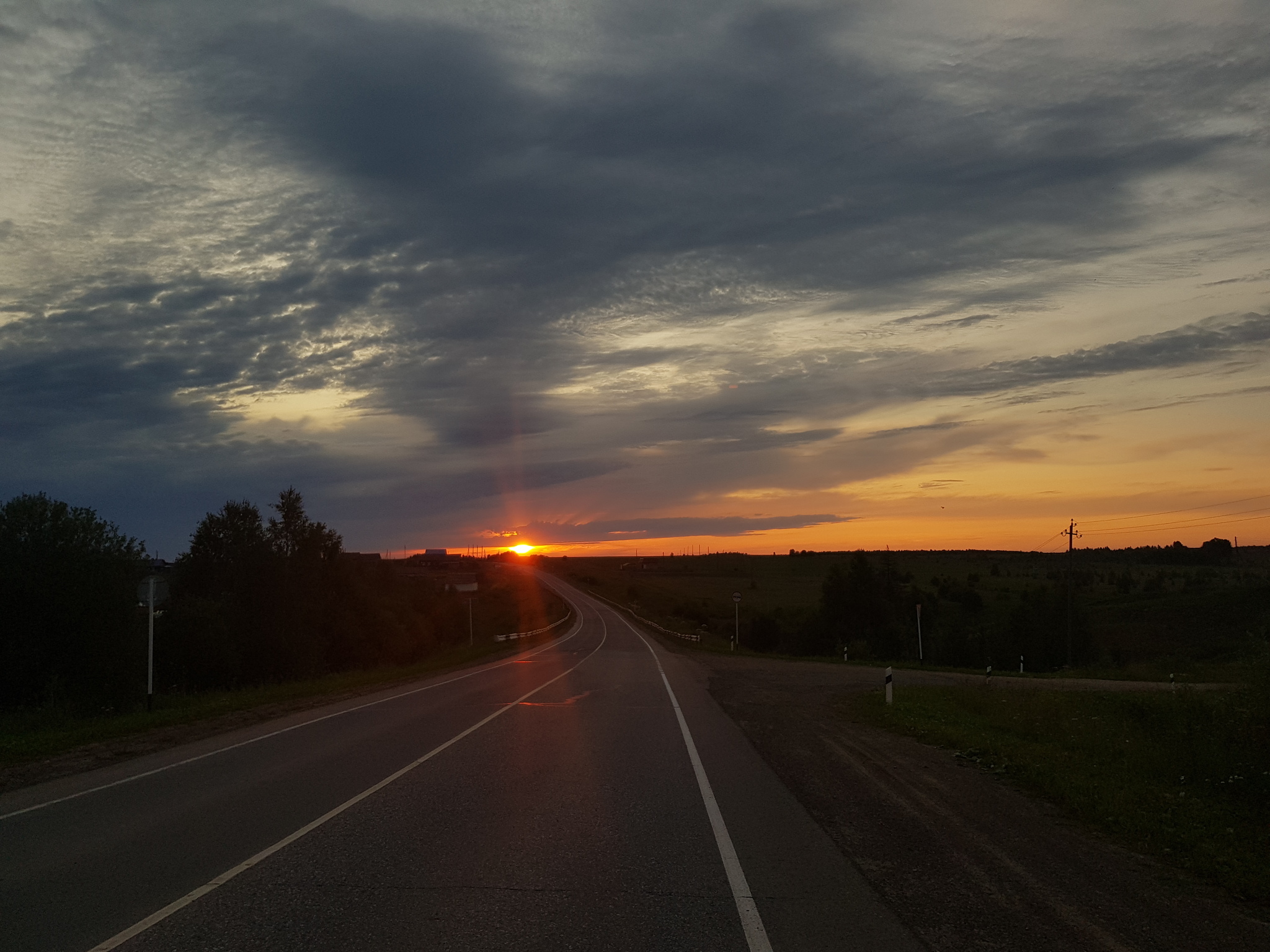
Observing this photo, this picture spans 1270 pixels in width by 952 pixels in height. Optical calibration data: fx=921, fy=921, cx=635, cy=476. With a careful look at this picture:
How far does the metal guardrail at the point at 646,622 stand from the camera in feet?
195

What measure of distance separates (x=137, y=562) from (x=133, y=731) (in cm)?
2291

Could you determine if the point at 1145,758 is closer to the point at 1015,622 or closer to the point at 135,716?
the point at 135,716

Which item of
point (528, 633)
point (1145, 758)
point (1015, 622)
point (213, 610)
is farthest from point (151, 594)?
point (1015, 622)

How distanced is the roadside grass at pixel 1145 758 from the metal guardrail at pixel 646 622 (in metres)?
37.7

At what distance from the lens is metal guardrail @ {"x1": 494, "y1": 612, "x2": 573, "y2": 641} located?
193ft

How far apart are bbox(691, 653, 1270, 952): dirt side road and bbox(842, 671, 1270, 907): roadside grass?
444 mm

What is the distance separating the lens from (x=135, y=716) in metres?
17.9

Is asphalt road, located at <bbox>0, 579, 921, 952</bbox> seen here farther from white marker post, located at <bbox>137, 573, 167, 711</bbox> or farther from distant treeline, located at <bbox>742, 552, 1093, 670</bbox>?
distant treeline, located at <bbox>742, 552, 1093, 670</bbox>

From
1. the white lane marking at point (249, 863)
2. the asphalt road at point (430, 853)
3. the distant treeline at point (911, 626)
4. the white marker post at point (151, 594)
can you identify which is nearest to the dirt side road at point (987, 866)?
the asphalt road at point (430, 853)

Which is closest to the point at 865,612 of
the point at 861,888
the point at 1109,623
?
the point at 1109,623

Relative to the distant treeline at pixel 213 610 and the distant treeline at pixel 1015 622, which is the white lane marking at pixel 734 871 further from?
the distant treeline at pixel 1015 622

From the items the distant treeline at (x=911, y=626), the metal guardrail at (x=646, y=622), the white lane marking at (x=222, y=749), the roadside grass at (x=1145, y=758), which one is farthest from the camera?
the distant treeline at (x=911, y=626)

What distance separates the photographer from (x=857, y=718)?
60.7ft

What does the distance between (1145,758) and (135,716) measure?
17.6 meters
